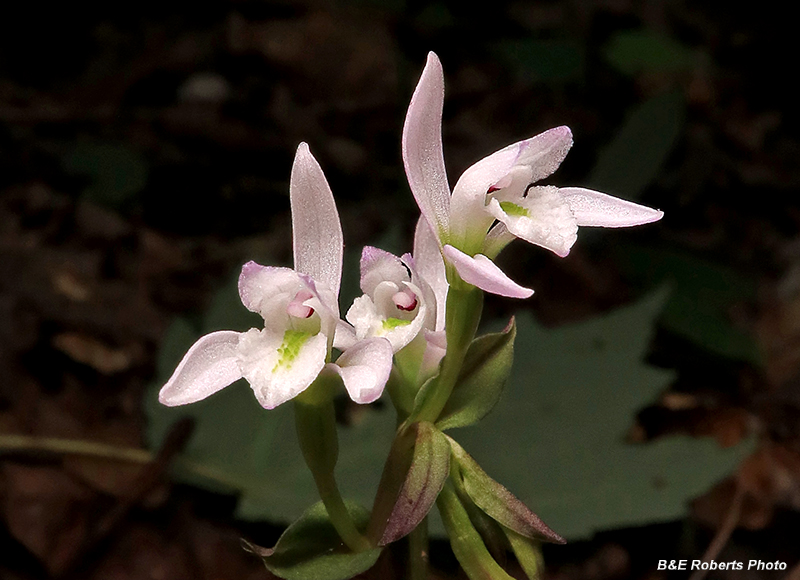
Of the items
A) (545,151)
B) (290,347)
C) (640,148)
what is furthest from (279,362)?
(640,148)

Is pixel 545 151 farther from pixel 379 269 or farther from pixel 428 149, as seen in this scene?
pixel 379 269

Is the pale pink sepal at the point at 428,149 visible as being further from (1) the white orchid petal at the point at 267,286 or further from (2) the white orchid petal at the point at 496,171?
(1) the white orchid petal at the point at 267,286

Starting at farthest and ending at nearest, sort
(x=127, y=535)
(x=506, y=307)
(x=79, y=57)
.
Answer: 1. (x=79, y=57)
2. (x=506, y=307)
3. (x=127, y=535)

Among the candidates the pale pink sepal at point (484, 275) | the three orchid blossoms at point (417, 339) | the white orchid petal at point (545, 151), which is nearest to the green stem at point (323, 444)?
the three orchid blossoms at point (417, 339)

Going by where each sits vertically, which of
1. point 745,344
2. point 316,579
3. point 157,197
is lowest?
point 157,197

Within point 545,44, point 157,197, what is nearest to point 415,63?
point 545,44

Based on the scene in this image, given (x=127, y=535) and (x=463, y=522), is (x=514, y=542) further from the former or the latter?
(x=127, y=535)
